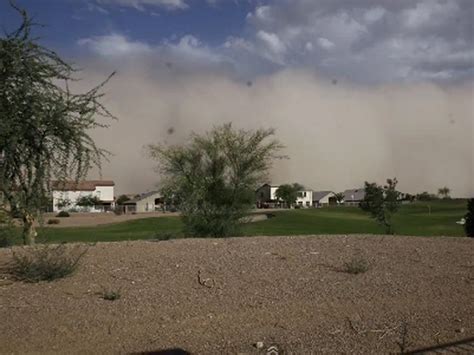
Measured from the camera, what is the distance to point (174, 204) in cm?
2817

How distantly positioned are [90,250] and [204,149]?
1577cm

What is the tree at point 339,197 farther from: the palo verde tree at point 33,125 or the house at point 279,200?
the palo verde tree at point 33,125

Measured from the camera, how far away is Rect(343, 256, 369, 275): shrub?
12.0 metres

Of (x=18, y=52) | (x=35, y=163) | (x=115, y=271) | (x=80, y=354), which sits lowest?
(x=80, y=354)

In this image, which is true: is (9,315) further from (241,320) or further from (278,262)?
(278,262)

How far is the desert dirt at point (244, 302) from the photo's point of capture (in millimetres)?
8836

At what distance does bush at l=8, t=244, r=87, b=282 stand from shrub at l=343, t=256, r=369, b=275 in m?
4.81

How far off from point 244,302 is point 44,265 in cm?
372

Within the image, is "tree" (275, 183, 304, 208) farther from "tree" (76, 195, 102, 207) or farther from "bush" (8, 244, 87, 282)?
"bush" (8, 244, 87, 282)

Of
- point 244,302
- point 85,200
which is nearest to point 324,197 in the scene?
point 85,200

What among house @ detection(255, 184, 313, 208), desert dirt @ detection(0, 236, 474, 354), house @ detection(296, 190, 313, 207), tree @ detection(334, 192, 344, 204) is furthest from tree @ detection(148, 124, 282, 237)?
tree @ detection(334, 192, 344, 204)

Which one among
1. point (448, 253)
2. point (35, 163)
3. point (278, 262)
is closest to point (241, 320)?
point (278, 262)

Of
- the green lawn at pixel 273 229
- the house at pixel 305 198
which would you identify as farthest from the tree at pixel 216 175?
the house at pixel 305 198

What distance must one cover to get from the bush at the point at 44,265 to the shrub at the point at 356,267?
4.81 metres
